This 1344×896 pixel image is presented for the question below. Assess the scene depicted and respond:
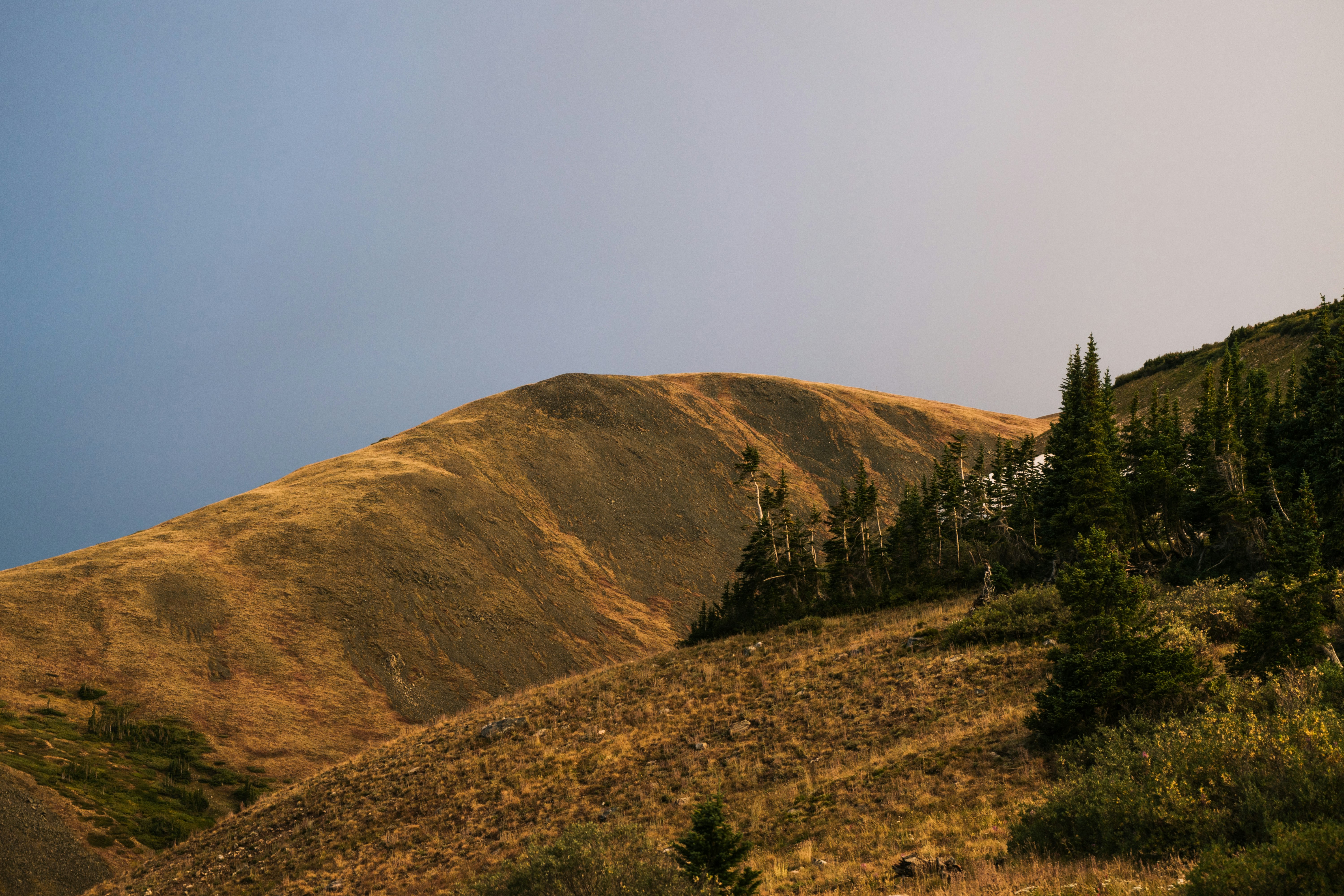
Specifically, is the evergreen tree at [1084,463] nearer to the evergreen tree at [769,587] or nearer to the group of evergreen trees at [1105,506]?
the group of evergreen trees at [1105,506]

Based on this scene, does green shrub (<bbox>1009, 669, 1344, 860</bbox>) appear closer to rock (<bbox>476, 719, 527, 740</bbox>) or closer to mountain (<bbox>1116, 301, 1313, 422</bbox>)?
rock (<bbox>476, 719, 527, 740</bbox>)

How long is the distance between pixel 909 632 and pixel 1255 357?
55155 millimetres

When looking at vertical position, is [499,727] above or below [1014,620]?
below

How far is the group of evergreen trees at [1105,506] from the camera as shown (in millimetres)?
30438

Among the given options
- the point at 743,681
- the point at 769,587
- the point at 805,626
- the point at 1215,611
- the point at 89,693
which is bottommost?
the point at 743,681

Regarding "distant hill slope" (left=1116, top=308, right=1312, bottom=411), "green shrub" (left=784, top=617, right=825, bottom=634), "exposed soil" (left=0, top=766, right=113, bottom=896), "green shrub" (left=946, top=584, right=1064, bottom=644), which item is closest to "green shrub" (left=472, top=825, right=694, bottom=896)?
"green shrub" (left=946, top=584, right=1064, bottom=644)

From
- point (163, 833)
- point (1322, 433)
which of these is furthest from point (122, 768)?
point (1322, 433)

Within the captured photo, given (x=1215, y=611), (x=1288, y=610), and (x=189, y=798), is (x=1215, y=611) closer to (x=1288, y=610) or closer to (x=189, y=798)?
(x=1288, y=610)

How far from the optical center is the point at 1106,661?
1764 centimetres

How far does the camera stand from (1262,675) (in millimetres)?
17297

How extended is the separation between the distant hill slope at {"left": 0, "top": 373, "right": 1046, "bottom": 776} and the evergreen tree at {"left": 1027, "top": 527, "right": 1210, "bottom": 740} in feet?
139

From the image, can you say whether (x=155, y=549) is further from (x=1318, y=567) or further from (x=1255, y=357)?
(x=1255, y=357)

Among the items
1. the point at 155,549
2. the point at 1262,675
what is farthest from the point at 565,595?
the point at 1262,675

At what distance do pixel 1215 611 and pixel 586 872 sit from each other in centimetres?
2077
